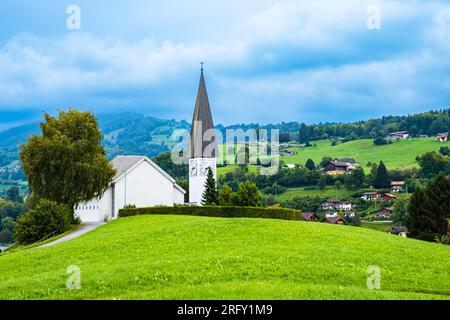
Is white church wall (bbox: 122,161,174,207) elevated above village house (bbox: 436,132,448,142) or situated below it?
below

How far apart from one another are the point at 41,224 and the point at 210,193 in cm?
2925

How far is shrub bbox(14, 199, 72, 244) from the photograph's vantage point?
175ft

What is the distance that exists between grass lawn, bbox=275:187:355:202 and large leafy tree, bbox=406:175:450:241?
7826cm

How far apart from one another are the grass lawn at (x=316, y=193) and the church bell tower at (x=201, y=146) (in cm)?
6133

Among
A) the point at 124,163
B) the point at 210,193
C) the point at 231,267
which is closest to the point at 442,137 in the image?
the point at 210,193

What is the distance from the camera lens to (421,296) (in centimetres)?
1838

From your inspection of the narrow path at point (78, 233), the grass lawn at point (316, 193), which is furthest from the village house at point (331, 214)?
the narrow path at point (78, 233)

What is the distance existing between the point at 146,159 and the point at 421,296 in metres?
57.2

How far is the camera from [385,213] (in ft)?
449

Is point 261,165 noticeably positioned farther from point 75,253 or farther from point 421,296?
point 421,296

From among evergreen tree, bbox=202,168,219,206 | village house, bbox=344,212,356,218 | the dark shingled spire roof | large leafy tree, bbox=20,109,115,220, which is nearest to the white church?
the dark shingled spire roof

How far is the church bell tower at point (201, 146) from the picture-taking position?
88.2 metres

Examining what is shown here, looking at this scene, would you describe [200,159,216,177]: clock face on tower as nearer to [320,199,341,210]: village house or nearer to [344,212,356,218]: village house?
[344,212,356,218]: village house

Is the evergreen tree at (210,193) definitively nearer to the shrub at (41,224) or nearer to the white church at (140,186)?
the white church at (140,186)
